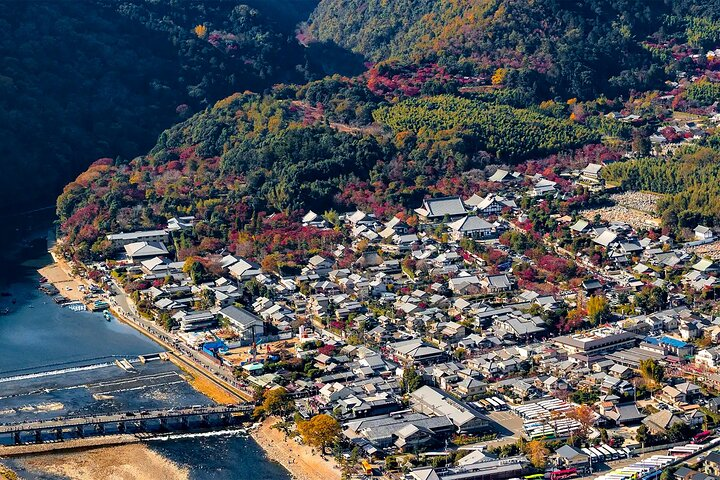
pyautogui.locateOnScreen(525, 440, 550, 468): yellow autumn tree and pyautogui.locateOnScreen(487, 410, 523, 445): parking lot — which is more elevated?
pyautogui.locateOnScreen(525, 440, 550, 468): yellow autumn tree

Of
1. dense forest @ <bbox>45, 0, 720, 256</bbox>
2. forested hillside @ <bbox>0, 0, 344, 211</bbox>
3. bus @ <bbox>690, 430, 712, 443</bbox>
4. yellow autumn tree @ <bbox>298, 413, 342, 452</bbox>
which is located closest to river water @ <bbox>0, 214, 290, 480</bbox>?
yellow autumn tree @ <bbox>298, 413, 342, 452</bbox>

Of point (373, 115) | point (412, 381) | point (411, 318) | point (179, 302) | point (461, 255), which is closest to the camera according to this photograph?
point (412, 381)

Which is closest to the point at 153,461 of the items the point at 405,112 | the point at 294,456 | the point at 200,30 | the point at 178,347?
the point at 294,456

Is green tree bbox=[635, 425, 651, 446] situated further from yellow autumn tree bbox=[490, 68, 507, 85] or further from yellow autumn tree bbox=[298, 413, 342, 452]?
yellow autumn tree bbox=[490, 68, 507, 85]

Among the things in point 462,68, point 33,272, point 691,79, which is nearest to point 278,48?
point 462,68

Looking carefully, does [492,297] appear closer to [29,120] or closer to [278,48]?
[29,120]
